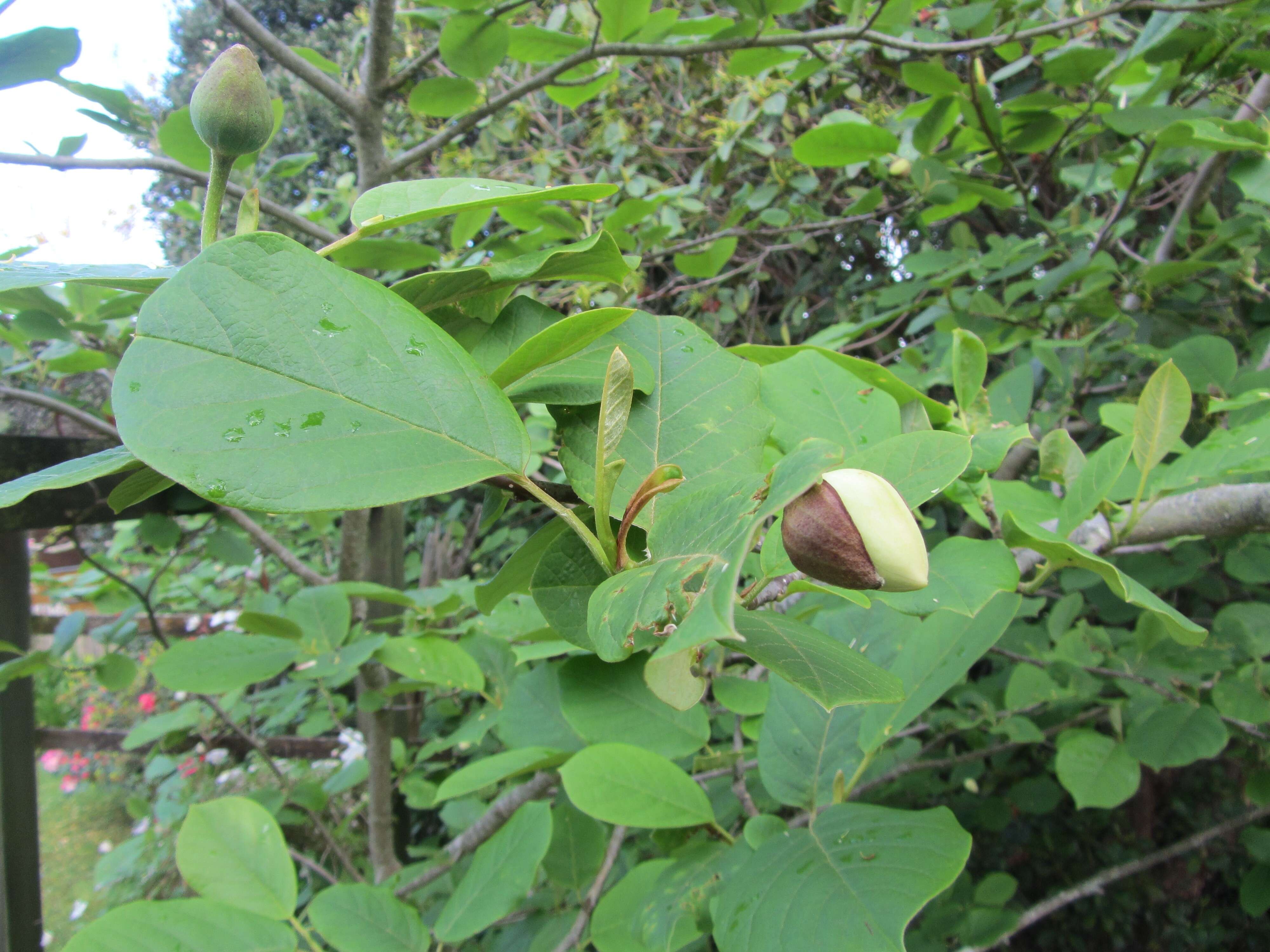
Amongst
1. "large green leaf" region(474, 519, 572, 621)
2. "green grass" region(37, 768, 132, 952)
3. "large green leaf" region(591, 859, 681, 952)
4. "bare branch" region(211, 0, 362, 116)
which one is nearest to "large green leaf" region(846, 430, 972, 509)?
"large green leaf" region(474, 519, 572, 621)

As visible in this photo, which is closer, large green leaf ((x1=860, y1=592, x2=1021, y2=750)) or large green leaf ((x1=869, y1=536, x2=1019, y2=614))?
large green leaf ((x1=869, y1=536, x2=1019, y2=614))

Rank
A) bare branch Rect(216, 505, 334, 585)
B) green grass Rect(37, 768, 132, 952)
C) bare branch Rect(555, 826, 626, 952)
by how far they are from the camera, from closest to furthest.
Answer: bare branch Rect(555, 826, 626, 952)
bare branch Rect(216, 505, 334, 585)
green grass Rect(37, 768, 132, 952)

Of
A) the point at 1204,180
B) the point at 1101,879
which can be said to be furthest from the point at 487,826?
the point at 1204,180

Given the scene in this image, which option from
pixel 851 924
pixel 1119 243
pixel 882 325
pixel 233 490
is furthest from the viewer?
pixel 882 325

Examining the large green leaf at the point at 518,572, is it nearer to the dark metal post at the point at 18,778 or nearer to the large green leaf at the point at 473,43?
the large green leaf at the point at 473,43

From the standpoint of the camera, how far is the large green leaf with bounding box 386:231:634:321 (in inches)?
12.1

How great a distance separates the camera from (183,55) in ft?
17.0

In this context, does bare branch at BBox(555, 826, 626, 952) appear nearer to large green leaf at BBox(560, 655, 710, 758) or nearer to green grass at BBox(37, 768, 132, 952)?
large green leaf at BBox(560, 655, 710, 758)

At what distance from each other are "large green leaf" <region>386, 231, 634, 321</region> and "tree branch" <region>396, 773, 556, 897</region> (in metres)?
0.59

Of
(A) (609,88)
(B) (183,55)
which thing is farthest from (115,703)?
(B) (183,55)

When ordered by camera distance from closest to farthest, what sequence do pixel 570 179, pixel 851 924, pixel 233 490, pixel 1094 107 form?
pixel 233 490, pixel 851 924, pixel 1094 107, pixel 570 179

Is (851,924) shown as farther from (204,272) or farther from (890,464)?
(204,272)

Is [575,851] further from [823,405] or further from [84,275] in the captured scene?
[84,275]

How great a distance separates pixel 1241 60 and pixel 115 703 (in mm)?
4068
